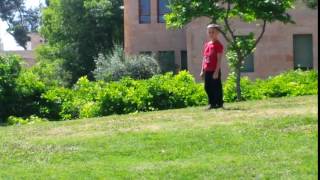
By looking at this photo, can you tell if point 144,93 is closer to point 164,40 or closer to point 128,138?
point 128,138

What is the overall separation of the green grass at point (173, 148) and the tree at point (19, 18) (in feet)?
239

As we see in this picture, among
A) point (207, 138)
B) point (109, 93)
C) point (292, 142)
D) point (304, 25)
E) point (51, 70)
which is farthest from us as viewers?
point (51, 70)

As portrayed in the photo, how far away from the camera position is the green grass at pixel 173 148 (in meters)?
7.88

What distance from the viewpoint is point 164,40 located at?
125 ft

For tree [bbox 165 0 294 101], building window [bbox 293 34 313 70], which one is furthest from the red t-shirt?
building window [bbox 293 34 313 70]

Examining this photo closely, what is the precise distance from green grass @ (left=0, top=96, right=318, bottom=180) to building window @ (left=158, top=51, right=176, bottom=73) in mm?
24618

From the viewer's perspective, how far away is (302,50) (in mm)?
34719

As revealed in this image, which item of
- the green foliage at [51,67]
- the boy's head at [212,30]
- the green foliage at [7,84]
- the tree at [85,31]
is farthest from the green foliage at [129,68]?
the boy's head at [212,30]

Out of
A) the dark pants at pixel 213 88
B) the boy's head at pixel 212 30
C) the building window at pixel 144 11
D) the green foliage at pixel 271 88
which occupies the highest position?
the building window at pixel 144 11

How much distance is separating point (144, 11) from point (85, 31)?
5.66 metres

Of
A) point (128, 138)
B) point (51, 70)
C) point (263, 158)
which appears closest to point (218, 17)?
point (128, 138)

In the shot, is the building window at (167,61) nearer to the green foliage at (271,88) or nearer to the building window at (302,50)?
the building window at (302,50)

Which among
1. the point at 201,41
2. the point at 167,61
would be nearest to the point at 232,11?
the point at 201,41

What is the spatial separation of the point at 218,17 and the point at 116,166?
8979 millimetres
